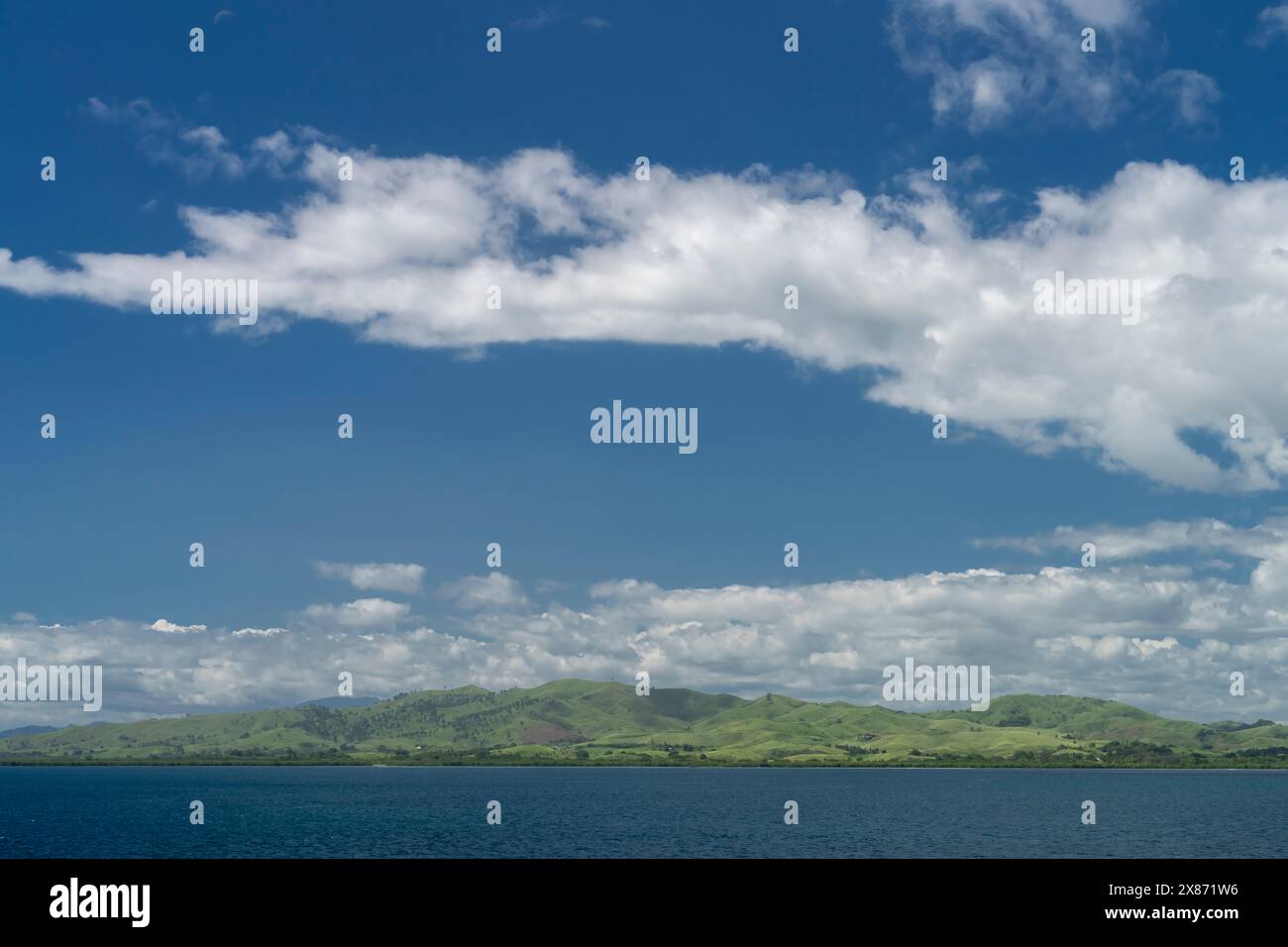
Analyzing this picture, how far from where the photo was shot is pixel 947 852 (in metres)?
154

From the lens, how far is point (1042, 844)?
556ft
